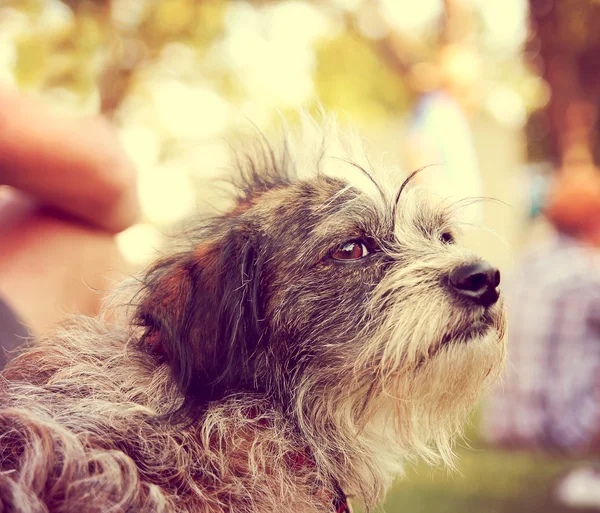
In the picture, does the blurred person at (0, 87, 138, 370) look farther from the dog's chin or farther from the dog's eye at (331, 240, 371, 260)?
the dog's chin

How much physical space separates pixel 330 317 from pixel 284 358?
0.71 feet

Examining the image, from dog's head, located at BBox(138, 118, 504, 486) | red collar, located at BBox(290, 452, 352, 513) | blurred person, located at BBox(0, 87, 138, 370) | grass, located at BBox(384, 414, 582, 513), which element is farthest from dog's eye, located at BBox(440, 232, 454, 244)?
grass, located at BBox(384, 414, 582, 513)

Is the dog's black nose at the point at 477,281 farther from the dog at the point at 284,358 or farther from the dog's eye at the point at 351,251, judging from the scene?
the dog's eye at the point at 351,251

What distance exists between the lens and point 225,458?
201 cm

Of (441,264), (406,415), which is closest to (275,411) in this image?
(406,415)

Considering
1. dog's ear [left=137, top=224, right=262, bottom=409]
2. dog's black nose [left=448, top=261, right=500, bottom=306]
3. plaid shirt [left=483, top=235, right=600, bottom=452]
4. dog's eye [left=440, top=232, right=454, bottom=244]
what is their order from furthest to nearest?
plaid shirt [left=483, top=235, right=600, bottom=452]
dog's eye [left=440, top=232, right=454, bottom=244]
dog's black nose [left=448, top=261, right=500, bottom=306]
dog's ear [left=137, top=224, right=262, bottom=409]

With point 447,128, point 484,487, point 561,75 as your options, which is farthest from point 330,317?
point 561,75

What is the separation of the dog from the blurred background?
0.67 metres

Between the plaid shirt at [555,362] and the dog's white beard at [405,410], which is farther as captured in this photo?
the plaid shirt at [555,362]

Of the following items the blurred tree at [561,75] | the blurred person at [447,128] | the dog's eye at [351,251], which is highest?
the blurred tree at [561,75]

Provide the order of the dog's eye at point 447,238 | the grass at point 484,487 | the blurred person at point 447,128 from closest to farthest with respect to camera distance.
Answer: the dog's eye at point 447,238 < the grass at point 484,487 < the blurred person at point 447,128

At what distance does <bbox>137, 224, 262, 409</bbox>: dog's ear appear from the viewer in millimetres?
2088

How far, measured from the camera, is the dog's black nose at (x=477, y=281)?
2.21 metres

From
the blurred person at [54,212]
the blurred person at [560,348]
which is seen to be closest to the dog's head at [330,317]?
the blurred person at [54,212]
